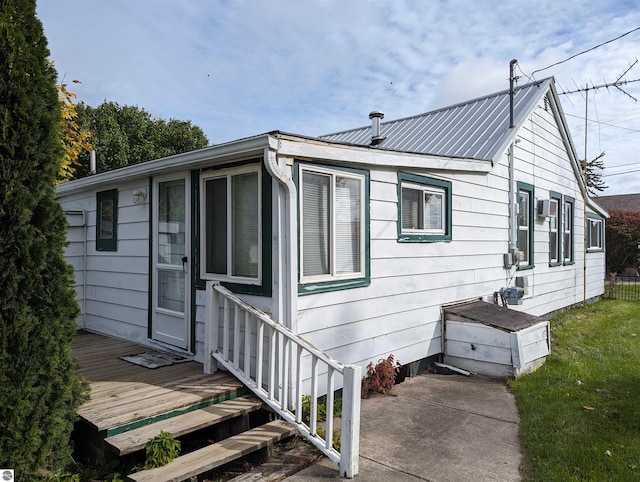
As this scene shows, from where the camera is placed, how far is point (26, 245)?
2.68 metres

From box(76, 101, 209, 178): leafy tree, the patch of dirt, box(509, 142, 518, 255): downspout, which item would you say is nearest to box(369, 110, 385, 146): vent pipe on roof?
box(509, 142, 518, 255): downspout

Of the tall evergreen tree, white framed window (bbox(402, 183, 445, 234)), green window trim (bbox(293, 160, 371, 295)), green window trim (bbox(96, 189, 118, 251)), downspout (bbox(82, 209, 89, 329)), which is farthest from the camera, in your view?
downspout (bbox(82, 209, 89, 329))

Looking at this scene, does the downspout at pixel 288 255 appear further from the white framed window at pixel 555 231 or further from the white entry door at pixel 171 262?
the white framed window at pixel 555 231

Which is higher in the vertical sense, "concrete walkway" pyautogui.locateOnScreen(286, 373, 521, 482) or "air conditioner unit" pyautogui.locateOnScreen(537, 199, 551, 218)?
"air conditioner unit" pyautogui.locateOnScreen(537, 199, 551, 218)

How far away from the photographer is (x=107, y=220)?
20.5 ft

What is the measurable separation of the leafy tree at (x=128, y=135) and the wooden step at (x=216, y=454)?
53.3ft

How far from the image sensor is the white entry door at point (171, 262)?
16.0ft

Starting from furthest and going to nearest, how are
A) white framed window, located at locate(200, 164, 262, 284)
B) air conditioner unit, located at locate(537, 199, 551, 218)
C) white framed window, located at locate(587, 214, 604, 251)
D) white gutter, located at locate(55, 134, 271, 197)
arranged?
white framed window, located at locate(587, 214, 604, 251) < air conditioner unit, located at locate(537, 199, 551, 218) < white framed window, located at locate(200, 164, 262, 284) < white gutter, located at locate(55, 134, 271, 197)

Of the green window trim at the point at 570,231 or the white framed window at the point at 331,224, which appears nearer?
the white framed window at the point at 331,224

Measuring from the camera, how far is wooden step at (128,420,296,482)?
2.81 metres

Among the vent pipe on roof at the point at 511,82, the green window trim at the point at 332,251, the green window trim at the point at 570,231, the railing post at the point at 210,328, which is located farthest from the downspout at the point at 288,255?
the green window trim at the point at 570,231

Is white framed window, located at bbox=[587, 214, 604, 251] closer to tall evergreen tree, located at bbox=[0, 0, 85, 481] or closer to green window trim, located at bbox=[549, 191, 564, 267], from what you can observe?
green window trim, located at bbox=[549, 191, 564, 267]

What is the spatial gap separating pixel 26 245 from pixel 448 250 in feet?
15.9

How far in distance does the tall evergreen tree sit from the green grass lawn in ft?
10.7
